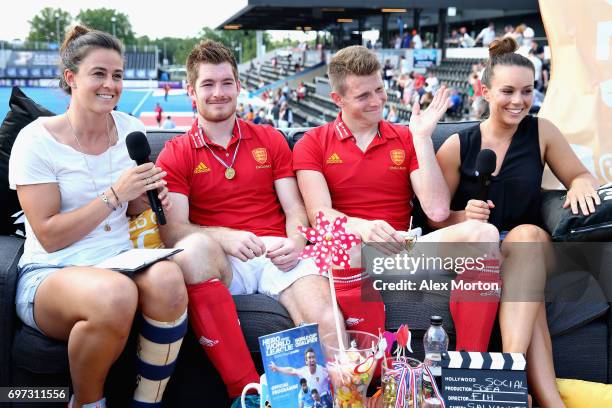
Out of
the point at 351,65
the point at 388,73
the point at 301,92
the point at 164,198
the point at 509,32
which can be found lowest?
the point at 164,198

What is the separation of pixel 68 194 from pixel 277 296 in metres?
0.99

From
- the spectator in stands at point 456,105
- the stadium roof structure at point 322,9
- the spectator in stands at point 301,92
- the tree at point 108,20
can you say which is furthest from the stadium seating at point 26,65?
the tree at point 108,20

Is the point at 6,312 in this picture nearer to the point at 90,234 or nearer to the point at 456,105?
the point at 90,234

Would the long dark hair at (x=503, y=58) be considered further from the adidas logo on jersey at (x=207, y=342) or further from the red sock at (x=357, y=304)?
the adidas logo on jersey at (x=207, y=342)

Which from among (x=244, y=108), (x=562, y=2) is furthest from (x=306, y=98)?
(x=562, y=2)

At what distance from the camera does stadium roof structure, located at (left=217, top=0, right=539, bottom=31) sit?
2467 cm

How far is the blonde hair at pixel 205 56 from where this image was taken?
3.00 meters

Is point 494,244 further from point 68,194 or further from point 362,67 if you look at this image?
point 68,194

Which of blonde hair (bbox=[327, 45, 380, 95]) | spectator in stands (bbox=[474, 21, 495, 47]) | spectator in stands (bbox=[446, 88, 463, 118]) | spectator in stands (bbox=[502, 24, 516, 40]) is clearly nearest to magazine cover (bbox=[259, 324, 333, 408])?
blonde hair (bbox=[327, 45, 380, 95])

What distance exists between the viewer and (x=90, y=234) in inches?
103

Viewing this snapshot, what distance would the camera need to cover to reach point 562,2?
3588mm

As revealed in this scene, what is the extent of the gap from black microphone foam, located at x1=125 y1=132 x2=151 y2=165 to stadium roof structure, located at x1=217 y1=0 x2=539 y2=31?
77.4 ft

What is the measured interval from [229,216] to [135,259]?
2.24 feet

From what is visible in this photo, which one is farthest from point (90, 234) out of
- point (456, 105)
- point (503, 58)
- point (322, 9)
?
point (322, 9)
